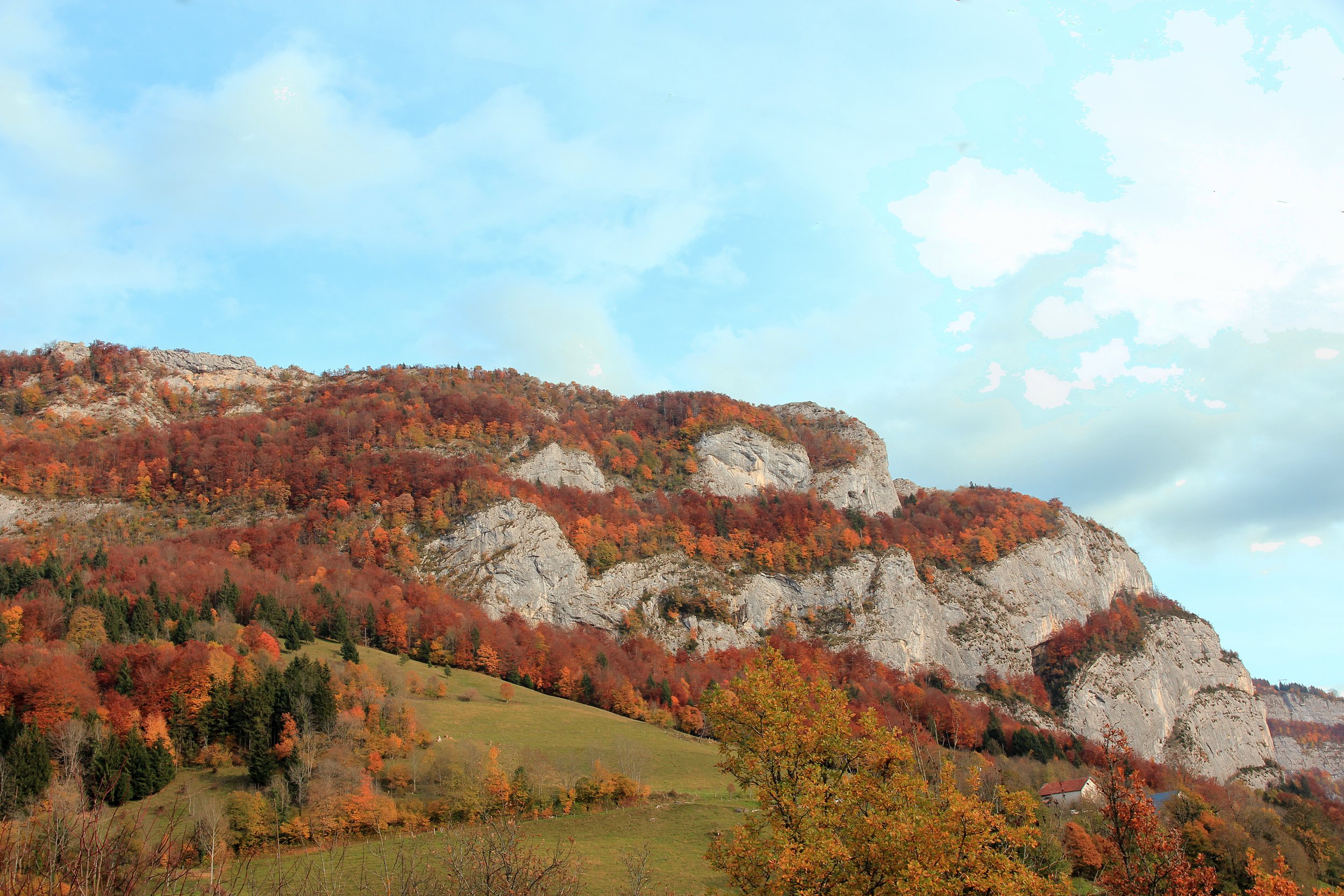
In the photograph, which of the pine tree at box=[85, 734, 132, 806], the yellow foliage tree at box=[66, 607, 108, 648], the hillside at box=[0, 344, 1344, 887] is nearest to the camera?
the pine tree at box=[85, 734, 132, 806]

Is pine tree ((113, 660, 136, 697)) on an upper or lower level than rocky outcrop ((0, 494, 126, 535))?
lower

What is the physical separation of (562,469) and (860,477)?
224ft

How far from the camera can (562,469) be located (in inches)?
5394

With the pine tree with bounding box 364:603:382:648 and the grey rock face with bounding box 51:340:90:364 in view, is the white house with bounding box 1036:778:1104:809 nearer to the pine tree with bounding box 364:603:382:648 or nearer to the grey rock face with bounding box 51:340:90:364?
the pine tree with bounding box 364:603:382:648

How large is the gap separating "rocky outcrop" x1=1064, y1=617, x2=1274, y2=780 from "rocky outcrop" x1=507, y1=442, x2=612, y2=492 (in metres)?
88.8

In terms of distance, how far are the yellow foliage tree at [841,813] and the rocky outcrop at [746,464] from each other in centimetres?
A: 12817

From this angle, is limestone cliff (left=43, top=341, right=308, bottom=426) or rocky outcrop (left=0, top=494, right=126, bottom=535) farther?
limestone cliff (left=43, top=341, right=308, bottom=426)

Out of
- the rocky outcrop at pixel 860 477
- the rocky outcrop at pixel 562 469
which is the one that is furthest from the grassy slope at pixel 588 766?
the rocky outcrop at pixel 860 477

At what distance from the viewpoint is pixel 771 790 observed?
59.6 ft

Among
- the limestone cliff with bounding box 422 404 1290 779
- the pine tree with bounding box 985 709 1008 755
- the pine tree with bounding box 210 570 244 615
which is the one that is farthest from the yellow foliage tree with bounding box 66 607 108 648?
the pine tree with bounding box 985 709 1008 755

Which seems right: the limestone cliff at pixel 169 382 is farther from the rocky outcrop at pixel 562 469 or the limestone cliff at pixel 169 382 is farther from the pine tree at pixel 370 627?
the pine tree at pixel 370 627

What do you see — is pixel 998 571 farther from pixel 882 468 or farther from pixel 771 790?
pixel 771 790

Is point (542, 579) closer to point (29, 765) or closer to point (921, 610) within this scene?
point (921, 610)

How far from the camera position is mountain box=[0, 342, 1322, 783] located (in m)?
109
